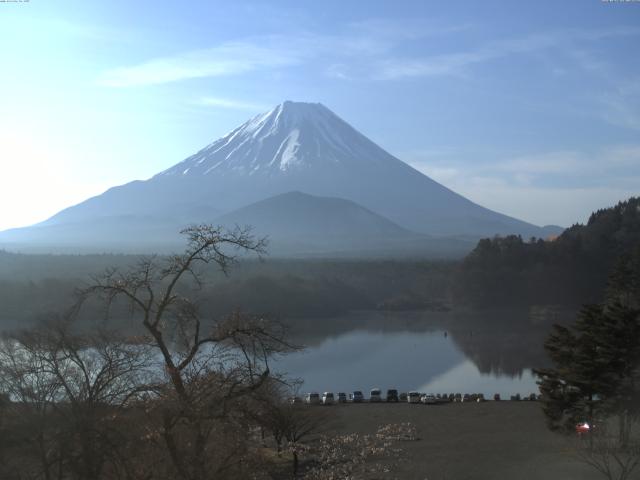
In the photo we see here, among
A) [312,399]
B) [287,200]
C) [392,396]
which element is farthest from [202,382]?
[287,200]

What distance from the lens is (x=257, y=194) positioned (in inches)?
3834

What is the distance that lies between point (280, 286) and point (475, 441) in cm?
2323

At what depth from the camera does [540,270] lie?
129 feet

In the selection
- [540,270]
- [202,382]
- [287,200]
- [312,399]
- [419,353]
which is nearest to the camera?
[202,382]

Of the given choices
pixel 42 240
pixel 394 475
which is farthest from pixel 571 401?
pixel 42 240

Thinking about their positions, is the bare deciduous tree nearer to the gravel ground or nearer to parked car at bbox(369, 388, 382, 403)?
the gravel ground

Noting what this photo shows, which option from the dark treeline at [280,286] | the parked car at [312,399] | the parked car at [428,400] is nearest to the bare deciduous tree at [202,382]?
the parked car at [312,399]

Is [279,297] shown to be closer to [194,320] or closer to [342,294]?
[342,294]

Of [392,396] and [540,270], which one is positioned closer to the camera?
[392,396]

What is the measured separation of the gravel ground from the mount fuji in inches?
2713

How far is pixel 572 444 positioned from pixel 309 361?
11.0 m

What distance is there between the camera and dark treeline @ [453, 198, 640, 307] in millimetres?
38125

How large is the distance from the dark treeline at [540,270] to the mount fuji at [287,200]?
4126 centimetres

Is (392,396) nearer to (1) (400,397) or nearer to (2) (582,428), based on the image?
(1) (400,397)
